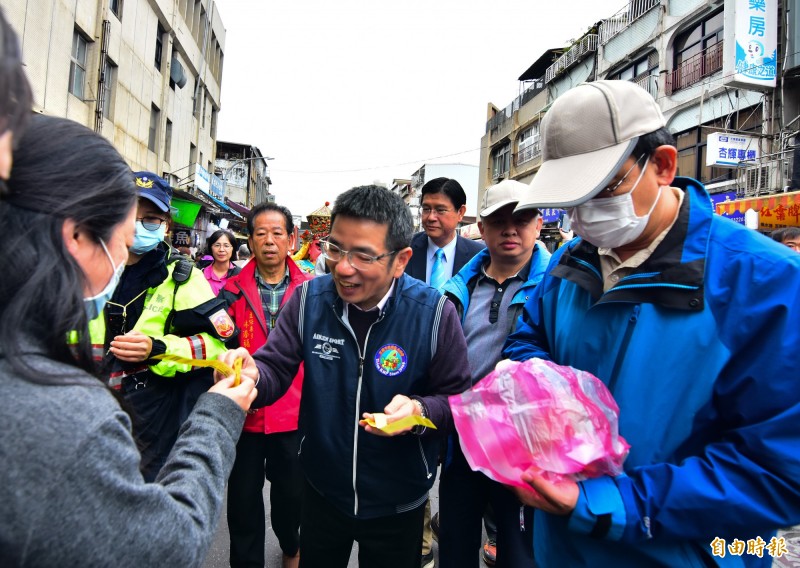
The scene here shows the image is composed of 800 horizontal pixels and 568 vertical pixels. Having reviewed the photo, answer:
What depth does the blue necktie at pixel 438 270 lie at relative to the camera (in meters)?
3.97

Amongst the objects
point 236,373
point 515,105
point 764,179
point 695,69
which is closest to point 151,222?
point 236,373

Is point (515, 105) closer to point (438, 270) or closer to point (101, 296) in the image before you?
point (438, 270)

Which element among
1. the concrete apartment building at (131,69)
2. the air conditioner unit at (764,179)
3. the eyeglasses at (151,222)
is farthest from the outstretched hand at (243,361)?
the air conditioner unit at (764,179)

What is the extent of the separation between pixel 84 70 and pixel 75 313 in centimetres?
1472

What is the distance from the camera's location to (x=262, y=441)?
3000mm

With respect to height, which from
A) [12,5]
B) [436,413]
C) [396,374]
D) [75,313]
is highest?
[12,5]

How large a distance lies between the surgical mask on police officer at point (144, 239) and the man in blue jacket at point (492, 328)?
1670 mm

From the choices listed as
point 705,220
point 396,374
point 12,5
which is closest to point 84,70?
point 12,5

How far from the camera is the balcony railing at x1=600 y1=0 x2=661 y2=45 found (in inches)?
661

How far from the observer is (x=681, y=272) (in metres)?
1.37

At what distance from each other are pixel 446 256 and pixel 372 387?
2.13 meters

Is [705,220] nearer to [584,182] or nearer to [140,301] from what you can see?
[584,182]

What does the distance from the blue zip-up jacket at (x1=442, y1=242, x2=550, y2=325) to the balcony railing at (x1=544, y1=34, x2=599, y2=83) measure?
20.7m

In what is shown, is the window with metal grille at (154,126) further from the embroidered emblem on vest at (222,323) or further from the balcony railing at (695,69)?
the balcony railing at (695,69)
